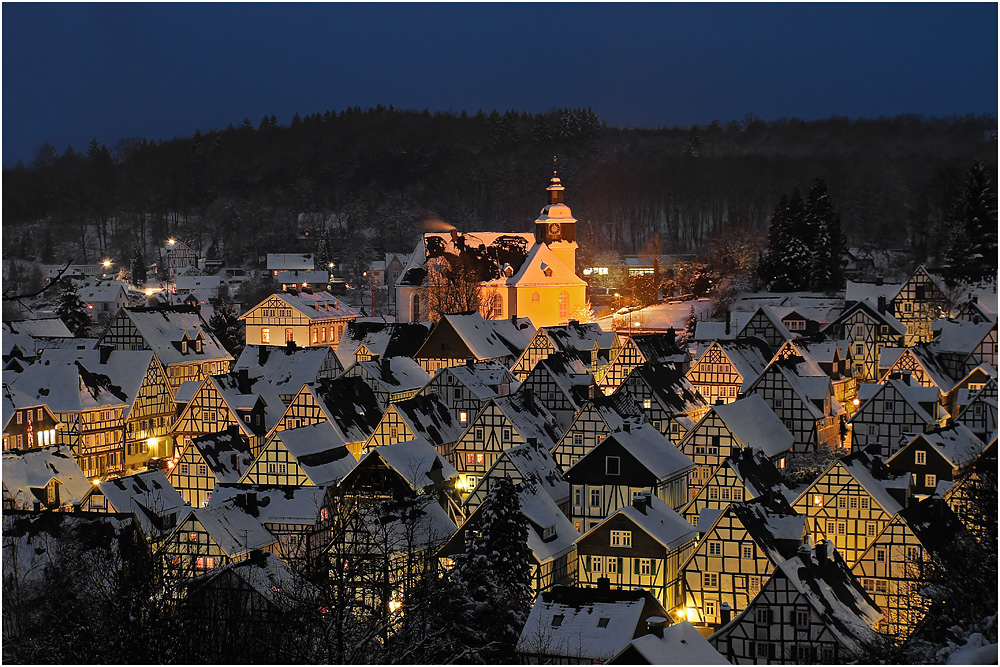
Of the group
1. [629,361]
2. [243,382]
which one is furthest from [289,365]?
[629,361]

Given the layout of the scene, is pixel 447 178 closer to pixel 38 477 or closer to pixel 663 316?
pixel 663 316

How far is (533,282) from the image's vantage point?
77062 mm

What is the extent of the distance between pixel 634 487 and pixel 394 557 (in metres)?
8.57

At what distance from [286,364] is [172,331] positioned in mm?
7128

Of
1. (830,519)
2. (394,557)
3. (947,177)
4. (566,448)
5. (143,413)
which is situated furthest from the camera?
(947,177)

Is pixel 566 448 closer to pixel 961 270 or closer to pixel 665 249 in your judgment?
pixel 961 270

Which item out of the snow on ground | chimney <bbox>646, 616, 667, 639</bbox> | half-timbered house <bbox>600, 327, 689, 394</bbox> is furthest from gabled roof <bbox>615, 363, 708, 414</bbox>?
chimney <bbox>646, 616, 667, 639</bbox>

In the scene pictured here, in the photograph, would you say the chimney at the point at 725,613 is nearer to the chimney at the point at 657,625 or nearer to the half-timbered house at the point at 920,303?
the chimney at the point at 657,625

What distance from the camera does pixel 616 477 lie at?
3994 cm

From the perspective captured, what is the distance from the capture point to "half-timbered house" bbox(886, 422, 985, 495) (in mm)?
41312

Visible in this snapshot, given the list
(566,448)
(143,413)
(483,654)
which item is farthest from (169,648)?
(143,413)

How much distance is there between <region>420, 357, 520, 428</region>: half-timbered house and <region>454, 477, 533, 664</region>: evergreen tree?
47.8 feet

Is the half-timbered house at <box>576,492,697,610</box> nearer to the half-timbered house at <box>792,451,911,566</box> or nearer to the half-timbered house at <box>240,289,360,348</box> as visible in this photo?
the half-timbered house at <box>792,451,911,566</box>

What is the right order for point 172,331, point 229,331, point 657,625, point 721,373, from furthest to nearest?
point 229,331, point 172,331, point 721,373, point 657,625
